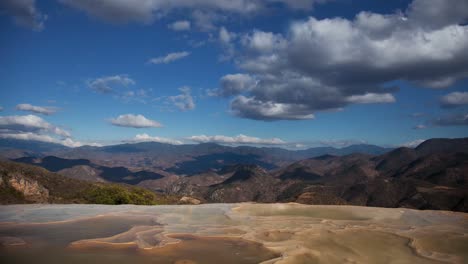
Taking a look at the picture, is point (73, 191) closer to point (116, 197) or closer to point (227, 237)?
point (116, 197)

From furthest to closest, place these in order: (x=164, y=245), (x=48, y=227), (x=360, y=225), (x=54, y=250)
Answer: (x=360, y=225), (x=48, y=227), (x=164, y=245), (x=54, y=250)

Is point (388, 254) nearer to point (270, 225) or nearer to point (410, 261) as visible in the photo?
point (410, 261)

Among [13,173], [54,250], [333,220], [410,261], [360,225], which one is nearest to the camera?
[410,261]

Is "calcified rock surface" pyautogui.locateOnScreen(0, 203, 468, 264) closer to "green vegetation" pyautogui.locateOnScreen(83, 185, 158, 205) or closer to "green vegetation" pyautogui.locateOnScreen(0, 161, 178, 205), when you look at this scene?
"green vegetation" pyautogui.locateOnScreen(83, 185, 158, 205)

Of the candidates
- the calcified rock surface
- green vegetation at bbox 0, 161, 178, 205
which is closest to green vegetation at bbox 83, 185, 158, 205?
green vegetation at bbox 0, 161, 178, 205

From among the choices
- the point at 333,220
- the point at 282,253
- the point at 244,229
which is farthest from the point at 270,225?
the point at 282,253


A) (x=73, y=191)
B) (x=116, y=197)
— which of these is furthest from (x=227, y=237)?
(x=73, y=191)

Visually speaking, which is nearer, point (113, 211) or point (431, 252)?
point (431, 252)
